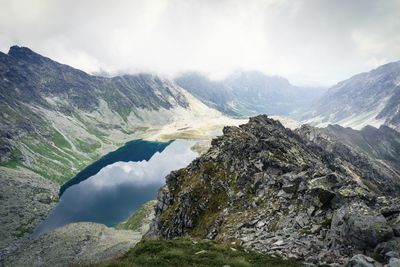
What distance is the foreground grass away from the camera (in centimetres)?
2422

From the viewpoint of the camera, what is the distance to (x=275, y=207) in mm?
45156

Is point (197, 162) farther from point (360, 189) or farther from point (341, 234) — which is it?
point (341, 234)

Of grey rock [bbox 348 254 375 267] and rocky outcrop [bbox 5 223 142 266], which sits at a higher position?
rocky outcrop [bbox 5 223 142 266]

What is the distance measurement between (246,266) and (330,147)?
153 m

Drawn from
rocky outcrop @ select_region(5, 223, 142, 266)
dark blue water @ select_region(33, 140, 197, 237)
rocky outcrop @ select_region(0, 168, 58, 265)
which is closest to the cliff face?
rocky outcrop @ select_region(5, 223, 142, 266)

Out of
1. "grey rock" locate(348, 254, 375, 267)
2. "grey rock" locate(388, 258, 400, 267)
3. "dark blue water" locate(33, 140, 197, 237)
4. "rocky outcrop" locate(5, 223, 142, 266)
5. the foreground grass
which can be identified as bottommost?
"grey rock" locate(388, 258, 400, 267)

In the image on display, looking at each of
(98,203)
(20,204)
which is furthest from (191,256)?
(98,203)

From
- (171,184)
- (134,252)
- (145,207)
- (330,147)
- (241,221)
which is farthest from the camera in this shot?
(330,147)

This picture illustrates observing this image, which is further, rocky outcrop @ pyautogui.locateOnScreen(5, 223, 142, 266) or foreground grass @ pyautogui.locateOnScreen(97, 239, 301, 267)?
rocky outcrop @ pyautogui.locateOnScreen(5, 223, 142, 266)

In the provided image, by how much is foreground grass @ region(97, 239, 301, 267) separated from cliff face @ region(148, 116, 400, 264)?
3.00 meters

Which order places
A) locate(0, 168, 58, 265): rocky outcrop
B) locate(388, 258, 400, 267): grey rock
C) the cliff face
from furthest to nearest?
locate(0, 168, 58, 265): rocky outcrop
the cliff face
locate(388, 258, 400, 267): grey rock

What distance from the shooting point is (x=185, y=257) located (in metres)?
25.6

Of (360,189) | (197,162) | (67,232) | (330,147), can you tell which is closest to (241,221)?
(360,189)

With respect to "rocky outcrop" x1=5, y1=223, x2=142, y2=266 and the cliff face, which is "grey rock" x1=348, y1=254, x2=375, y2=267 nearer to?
the cliff face
